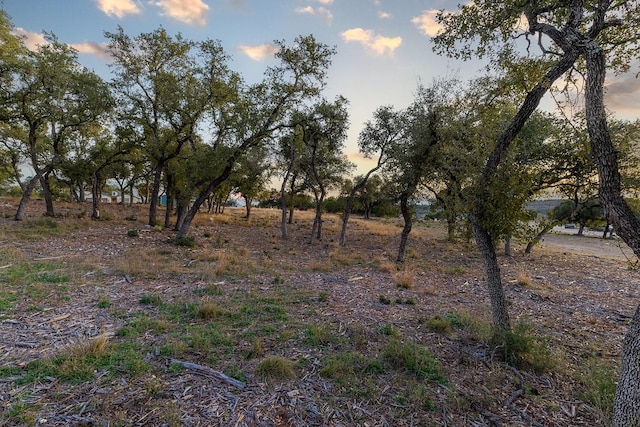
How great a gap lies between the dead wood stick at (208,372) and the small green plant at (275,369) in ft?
Answer: 1.13

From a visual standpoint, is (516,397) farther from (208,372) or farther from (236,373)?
(208,372)

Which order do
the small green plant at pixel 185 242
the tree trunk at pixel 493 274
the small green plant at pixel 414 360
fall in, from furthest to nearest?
the small green plant at pixel 185 242, the tree trunk at pixel 493 274, the small green plant at pixel 414 360

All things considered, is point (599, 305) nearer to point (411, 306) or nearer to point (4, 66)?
point (411, 306)

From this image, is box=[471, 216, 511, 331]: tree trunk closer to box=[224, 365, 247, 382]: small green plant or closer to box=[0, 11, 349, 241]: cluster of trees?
box=[224, 365, 247, 382]: small green plant

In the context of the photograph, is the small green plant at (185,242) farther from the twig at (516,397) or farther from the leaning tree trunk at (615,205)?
the leaning tree trunk at (615,205)

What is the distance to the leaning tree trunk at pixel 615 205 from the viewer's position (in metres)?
3.19

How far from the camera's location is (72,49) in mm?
16000

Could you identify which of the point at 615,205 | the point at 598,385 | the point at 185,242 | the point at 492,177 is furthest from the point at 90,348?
the point at 185,242

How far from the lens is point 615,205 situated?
3.40 m

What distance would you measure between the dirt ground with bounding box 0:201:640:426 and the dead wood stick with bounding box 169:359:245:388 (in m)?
0.13

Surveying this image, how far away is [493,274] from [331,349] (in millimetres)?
3209

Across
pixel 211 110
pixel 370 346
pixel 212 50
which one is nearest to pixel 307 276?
pixel 370 346

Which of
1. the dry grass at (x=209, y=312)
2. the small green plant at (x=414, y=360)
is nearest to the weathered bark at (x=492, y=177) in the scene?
the small green plant at (x=414, y=360)

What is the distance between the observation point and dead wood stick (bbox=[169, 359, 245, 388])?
3938 mm
